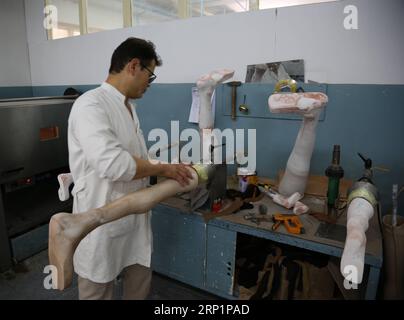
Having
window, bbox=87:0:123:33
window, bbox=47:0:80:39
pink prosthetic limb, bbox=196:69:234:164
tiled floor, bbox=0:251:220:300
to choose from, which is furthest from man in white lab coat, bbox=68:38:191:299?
window, bbox=47:0:80:39

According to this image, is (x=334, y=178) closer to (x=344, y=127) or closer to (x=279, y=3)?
(x=344, y=127)

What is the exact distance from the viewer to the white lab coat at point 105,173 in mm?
1104

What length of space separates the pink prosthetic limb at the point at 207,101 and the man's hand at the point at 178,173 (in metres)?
0.26

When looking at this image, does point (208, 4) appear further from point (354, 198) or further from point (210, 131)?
point (354, 198)

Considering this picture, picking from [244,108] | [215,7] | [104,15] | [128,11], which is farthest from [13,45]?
[244,108]

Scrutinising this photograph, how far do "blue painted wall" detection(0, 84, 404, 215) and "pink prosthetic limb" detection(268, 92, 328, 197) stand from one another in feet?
1.05

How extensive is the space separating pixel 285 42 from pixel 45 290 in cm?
230

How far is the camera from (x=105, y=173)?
3.63 feet

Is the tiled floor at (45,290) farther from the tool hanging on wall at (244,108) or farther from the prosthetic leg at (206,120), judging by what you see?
the tool hanging on wall at (244,108)

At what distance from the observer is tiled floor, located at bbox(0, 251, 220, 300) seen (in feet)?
6.13

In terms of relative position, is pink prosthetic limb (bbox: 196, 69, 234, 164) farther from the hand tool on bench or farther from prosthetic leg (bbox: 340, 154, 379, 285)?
prosthetic leg (bbox: 340, 154, 379, 285)

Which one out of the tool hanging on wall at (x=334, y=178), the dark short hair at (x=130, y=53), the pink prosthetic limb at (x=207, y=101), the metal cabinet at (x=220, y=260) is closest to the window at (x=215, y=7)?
the pink prosthetic limb at (x=207, y=101)

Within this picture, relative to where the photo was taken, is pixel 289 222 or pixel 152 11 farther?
pixel 152 11

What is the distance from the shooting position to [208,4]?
2.33 m
